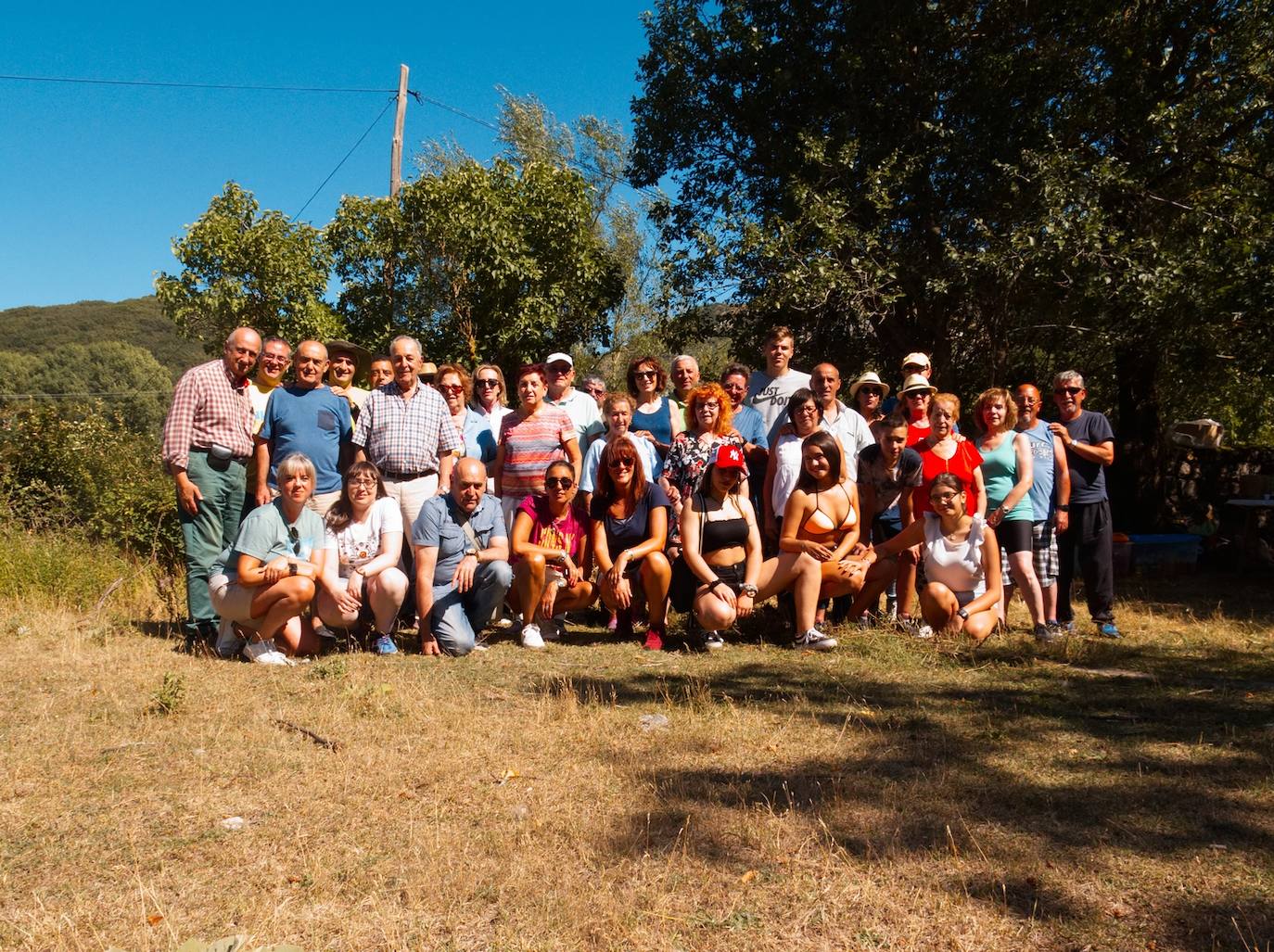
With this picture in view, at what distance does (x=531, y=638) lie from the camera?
6.68m

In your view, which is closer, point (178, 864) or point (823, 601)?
point (178, 864)

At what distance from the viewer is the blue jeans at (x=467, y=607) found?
250 inches

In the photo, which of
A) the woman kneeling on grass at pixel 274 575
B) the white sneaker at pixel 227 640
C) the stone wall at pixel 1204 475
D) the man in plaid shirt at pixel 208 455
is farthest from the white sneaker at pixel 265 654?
the stone wall at pixel 1204 475

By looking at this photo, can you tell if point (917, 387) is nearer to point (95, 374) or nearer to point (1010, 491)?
point (1010, 491)

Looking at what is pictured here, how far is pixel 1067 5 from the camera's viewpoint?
438 inches

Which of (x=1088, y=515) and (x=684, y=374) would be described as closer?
(x=1088, y=515)

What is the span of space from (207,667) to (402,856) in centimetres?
310

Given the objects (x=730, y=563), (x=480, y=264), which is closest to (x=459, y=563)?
(x=730, y=563)

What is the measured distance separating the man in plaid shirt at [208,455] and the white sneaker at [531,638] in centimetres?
203

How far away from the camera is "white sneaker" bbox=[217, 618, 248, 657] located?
6.21m

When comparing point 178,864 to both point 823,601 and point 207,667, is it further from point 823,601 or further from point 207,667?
point 823,601

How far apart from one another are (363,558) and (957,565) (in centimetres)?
385

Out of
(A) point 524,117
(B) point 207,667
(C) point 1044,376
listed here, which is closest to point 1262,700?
(B) point 207,667

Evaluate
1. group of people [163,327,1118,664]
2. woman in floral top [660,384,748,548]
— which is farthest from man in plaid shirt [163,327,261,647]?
woman in floral top [660,384,748,548]
